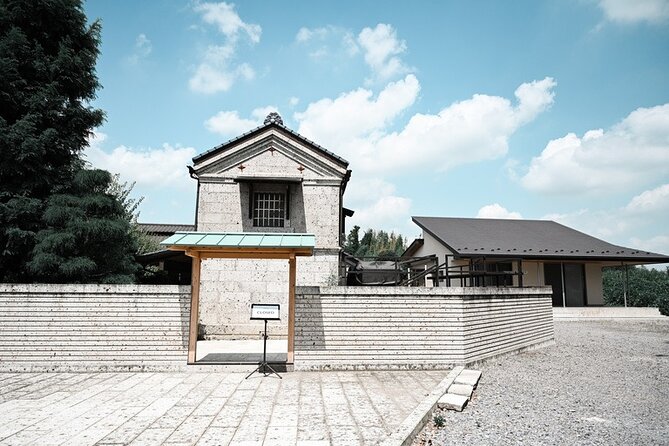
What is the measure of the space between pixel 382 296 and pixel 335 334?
1.29 m

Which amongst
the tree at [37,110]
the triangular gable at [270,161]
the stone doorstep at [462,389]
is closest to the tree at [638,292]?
the triangular gable at [270,161]

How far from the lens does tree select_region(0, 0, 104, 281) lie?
11094 mm

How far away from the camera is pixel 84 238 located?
11.3m

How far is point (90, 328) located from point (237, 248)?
3.40 m

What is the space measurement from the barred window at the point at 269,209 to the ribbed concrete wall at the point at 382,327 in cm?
568

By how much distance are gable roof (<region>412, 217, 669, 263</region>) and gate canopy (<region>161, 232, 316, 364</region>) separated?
1286 centimetres

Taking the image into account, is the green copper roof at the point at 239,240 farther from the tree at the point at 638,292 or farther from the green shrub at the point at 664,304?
the tree at the point at 638,292

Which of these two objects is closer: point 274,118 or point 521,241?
point 274,118

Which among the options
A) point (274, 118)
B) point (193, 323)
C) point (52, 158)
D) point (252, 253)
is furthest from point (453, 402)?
point (52, 158)

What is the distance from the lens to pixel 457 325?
892cm

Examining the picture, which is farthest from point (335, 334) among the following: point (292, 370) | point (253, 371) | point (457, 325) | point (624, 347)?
point (624, 347)

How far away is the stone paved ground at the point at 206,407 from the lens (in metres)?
4.91

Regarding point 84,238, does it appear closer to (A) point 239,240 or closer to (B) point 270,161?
(A) point 239,240

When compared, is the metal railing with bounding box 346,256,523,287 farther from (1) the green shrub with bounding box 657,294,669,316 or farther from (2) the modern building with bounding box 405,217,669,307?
(1) the green shrub with bounding box 657,294,669,316
